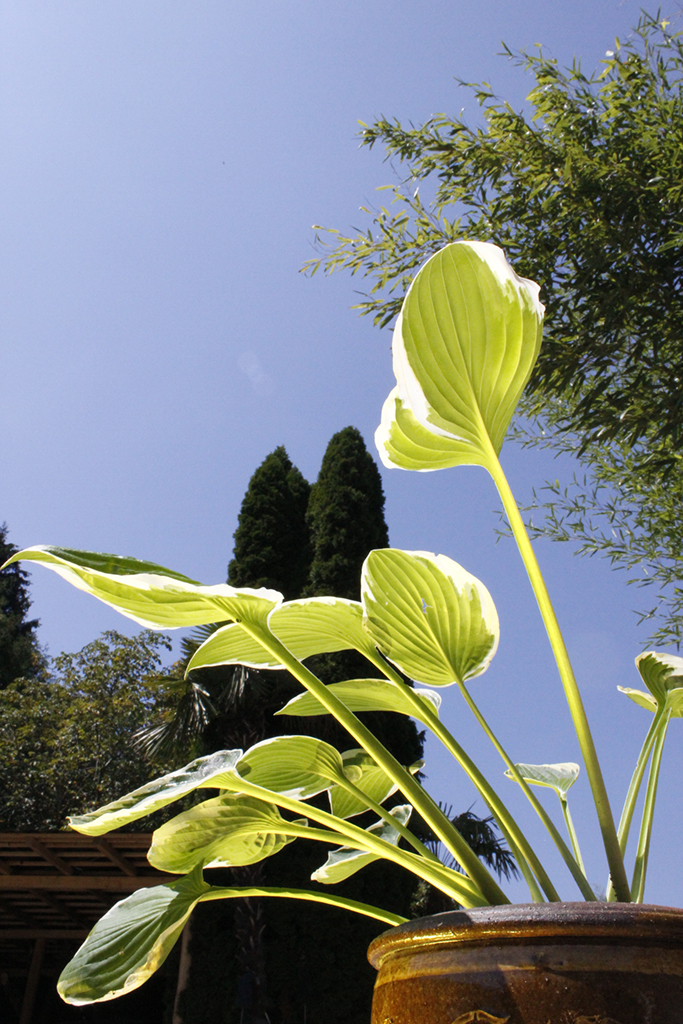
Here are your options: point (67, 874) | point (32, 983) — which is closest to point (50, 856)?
point (67, 874)

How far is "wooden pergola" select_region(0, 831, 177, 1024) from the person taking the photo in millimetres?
6934

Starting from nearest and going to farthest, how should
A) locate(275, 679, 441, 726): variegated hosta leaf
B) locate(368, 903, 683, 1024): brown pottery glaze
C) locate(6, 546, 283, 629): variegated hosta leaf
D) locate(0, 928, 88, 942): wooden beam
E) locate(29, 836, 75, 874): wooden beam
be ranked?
locate(368, 903, 683, 1024): brown pottery glaze, locate(6, 546, 283, 629): variegated hosta leaf, locate(275, 679, 441, 726): variegated hosta leaf, locate(29, 836, 75, 874): wooden beam, locate(0, 928, 88, 942): wooden beam

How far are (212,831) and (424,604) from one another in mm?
311

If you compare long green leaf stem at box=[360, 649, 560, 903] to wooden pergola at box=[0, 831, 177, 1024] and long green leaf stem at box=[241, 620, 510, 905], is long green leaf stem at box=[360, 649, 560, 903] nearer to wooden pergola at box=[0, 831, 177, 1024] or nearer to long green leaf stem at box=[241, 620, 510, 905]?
long green leaf stem at box=[241, 620, 510, 905]

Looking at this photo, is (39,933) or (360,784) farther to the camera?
(39,933)

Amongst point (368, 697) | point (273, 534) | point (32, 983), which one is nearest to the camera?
point (368, 697)

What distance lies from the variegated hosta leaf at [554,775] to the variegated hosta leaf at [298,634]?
0.31 meters

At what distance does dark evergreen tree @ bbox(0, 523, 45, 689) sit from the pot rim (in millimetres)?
17991

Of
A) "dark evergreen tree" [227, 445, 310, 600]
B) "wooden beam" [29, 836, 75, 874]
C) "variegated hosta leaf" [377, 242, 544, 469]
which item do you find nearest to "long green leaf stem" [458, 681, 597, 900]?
"variegated hosta leaf" [377, 242, 544, 469]

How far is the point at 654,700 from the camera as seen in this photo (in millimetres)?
842

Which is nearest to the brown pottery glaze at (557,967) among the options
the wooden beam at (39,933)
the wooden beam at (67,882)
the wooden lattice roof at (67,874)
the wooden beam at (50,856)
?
the wooden lattice roof at (67,874)

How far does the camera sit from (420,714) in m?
0.74

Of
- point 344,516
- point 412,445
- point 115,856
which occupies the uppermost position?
point 344,516

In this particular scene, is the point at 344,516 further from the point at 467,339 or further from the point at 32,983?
the point at 467,339
